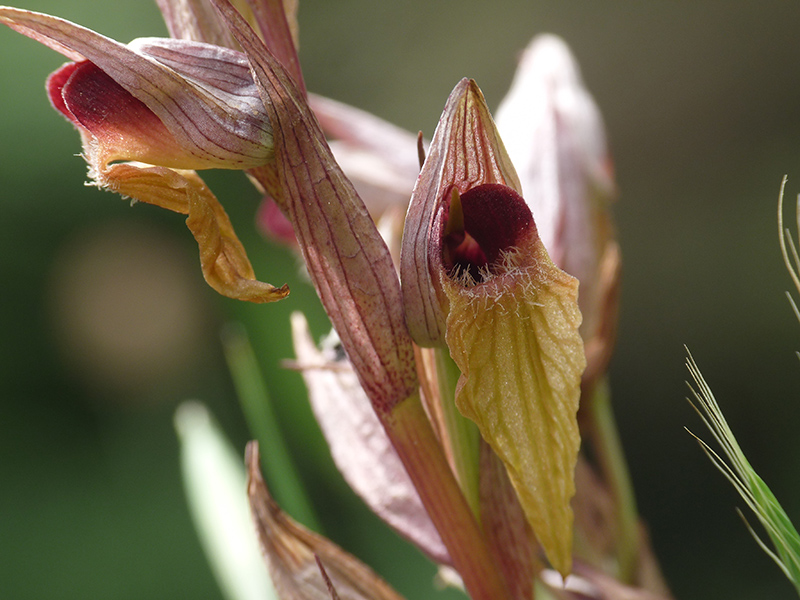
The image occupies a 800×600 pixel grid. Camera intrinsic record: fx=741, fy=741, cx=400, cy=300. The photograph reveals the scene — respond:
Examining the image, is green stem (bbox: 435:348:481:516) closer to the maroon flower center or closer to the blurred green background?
the maroon flower center

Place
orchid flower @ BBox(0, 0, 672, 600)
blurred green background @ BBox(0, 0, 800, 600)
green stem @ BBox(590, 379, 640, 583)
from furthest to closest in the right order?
blurred green background @ BBox(0, 0, 800, 600) → green stem @ BBox(590, 379, 640, 583) → orchid flower @ BBox(0, 0, 672, 600)

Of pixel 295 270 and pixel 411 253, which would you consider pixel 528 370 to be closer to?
pixel 411 253

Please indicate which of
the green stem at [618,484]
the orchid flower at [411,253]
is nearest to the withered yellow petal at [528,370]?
the orchid flower at [411,253]

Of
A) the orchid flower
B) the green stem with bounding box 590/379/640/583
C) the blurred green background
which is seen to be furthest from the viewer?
the blurred green background

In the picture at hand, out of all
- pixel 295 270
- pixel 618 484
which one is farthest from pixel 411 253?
pixel 295 270

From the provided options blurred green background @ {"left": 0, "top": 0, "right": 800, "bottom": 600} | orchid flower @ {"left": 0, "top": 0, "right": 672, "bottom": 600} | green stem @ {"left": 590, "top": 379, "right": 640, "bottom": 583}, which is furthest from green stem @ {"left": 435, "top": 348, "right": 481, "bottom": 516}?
blurred green background @ {"left": 0, "top": 0, "right": 800, "bottom": 600}

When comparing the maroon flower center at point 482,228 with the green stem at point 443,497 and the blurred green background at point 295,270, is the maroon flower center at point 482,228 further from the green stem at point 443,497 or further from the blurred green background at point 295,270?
the blurred green background at point 295,270
